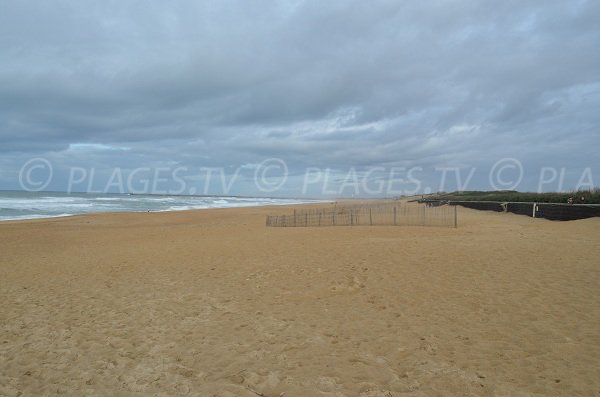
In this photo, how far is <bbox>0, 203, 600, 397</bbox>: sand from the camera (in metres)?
4.18

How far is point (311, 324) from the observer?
19.9ft

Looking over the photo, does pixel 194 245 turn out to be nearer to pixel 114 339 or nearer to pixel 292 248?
pixel 292 248

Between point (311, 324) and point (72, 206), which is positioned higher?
point (72, 206)

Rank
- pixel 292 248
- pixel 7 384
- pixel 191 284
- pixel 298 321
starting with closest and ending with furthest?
pixel 7 384
pixel 298 321
pixel 191 284
pixel 292 248

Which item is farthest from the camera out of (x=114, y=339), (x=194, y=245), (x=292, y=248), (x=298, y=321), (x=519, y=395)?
(x=194, y=245)

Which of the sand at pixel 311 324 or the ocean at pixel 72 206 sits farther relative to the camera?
the ocean at pixel 72 206

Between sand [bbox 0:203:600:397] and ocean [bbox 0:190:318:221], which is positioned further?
ocean [bbox 0:190:318:221]

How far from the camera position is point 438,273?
29.9 feet

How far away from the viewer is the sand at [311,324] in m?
4.18

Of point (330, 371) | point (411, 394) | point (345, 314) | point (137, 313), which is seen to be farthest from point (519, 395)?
point (137, 313)

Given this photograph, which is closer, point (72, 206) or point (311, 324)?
point (311, 324)

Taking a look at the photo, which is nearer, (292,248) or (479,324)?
(479,324)

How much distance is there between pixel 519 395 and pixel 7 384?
207 inches

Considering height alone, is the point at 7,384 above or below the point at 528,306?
below
